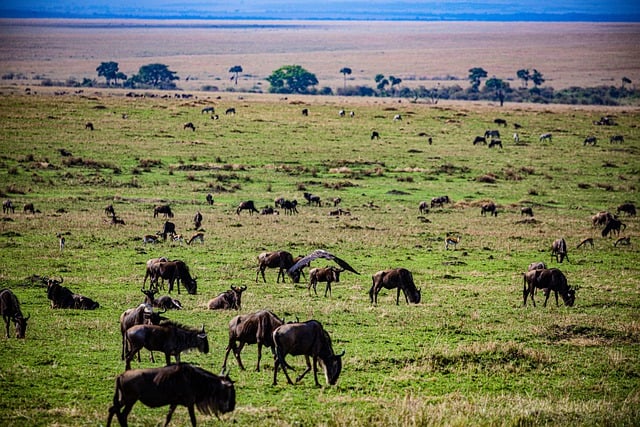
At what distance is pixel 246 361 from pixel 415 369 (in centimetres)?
305

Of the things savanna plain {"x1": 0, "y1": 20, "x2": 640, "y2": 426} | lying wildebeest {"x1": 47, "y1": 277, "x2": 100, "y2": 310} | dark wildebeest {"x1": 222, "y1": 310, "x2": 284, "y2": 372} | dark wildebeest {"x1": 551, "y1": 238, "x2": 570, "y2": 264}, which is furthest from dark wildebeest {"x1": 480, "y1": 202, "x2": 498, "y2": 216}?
dark wildebeest {"x1": 222, "y1": 310, "x2": 284, "y2": 372}

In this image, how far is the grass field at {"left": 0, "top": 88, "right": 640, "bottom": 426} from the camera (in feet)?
42.3

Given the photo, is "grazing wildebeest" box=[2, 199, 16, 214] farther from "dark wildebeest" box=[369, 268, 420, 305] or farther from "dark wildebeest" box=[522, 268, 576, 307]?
"dark wildebeest" box=[522, 268, 576, 307]

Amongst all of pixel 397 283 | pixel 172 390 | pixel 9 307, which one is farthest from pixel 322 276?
pixel 172 390

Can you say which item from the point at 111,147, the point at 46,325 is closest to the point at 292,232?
the point at 46,325

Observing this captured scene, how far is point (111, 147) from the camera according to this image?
50625mm

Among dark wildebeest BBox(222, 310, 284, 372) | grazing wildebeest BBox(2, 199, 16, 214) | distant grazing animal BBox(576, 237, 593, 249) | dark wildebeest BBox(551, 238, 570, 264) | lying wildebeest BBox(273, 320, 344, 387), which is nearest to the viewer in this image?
lying wildebeest BBox(273, 320, 344, 387)

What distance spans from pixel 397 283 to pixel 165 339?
7.85 meters

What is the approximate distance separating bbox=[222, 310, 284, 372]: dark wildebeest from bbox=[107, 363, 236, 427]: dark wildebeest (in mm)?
2915

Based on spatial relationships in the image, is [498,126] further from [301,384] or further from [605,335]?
[301,384]

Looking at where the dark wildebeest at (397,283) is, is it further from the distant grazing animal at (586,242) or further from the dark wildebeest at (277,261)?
the distant grazing animal at (586,242)

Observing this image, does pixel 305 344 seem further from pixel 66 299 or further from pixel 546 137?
pixel 546 137

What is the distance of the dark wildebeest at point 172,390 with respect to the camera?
Result: 10320 mm

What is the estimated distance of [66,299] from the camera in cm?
1839
